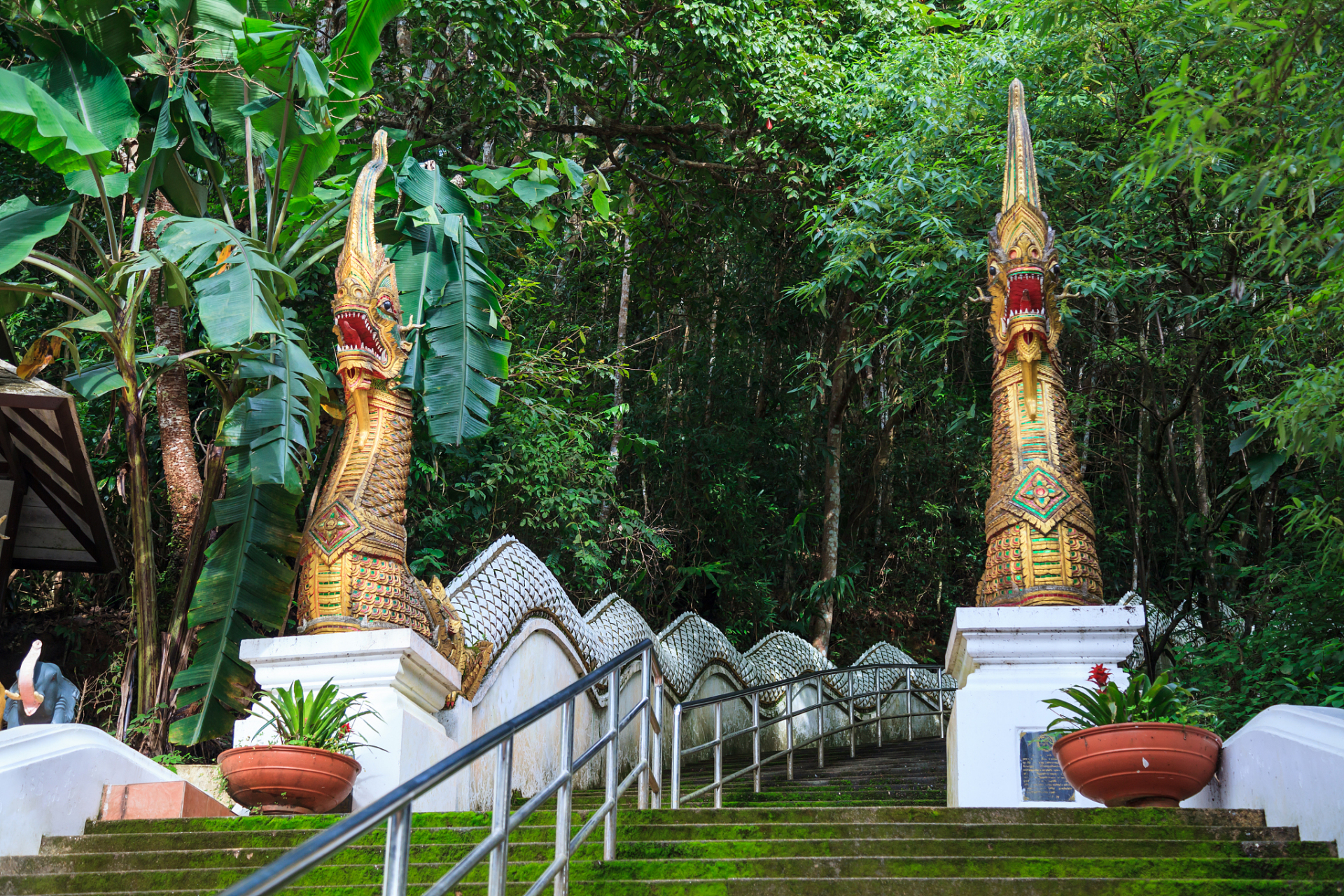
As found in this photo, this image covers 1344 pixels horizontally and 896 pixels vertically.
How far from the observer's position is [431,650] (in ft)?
21.1

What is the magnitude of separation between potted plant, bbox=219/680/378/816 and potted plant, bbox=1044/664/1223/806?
320 cm

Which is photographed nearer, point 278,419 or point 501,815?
point 501,815

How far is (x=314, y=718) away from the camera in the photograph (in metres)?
5.61

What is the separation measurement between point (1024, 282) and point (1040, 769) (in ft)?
8.93

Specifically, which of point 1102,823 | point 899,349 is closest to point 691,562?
point 899,349

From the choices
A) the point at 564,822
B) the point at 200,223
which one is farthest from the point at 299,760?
the point at 200,223

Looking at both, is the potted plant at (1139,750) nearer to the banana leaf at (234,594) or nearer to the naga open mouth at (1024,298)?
the naga open mouth at (1024,298)

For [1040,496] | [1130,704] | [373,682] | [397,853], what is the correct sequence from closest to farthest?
[397,853] → [1130,704] → [373,682] → [1040,496]

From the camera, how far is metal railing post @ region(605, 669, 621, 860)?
14.6 feet

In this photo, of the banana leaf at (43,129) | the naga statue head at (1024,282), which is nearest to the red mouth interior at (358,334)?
the banana leaf at (43,129)

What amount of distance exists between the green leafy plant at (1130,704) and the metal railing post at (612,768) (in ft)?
6.56

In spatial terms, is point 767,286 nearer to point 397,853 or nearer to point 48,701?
point 48,701

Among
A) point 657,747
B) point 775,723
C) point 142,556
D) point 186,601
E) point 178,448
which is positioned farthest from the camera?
point 775,723

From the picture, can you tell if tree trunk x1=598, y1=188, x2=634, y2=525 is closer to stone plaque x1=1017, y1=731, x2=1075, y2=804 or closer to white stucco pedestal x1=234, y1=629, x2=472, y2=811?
white stucco pedestal x1=234, y1=629, x2=472, y2=811
